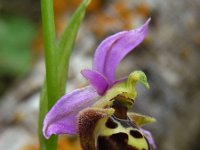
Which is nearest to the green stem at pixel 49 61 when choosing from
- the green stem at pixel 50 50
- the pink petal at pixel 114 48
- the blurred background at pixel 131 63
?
the green stem at pixel 50 50

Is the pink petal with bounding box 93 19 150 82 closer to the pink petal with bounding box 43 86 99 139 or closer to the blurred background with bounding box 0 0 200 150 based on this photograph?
the pink petal with bounding box 43 86 99 139

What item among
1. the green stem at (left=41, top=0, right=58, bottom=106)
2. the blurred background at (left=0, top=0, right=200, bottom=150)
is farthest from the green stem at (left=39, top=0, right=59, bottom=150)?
the blurred background at (left=0, top=0, right=200, bottom=150)

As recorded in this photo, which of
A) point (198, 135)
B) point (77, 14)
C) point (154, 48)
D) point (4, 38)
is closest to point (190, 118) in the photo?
point (198, 135)

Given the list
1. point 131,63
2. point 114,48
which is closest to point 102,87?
point 114,48

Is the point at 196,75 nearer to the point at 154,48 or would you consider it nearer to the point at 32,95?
the point at 154,48

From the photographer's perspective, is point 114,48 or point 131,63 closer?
point 114,48

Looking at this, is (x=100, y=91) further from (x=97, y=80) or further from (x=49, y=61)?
(x=49, y=61)
